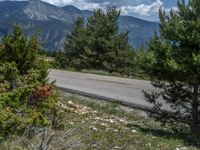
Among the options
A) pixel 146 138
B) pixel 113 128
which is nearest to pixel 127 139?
pixel 146 138

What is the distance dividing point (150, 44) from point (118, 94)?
9.88 metres

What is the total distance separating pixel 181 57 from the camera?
9922 millimetres

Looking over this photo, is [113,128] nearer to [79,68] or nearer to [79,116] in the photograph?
[79,116]

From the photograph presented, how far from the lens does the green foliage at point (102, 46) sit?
44.4m

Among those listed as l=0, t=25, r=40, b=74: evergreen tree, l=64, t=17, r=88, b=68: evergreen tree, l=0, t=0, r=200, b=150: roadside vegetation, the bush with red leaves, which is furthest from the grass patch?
l=64, t=17, r=88, b=68: evergreen tree

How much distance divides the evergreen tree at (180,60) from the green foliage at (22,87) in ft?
7.56

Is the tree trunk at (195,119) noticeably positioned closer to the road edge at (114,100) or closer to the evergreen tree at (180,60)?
the evergreen tree at (180,60)

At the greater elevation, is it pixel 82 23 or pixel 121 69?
pixel 82 23

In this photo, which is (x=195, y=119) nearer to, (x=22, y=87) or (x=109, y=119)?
(x=109, y=119)

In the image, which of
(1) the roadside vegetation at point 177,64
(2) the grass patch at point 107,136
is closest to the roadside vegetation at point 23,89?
(2) the grass patch at point 107,136

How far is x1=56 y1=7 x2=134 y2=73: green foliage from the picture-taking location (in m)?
44.4

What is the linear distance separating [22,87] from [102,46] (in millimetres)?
37377

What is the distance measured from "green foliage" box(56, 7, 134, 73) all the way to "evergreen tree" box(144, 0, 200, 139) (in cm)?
3216

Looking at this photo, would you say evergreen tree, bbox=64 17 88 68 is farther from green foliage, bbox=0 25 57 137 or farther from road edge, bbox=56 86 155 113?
green foliage, bbox=0 25 57 137
